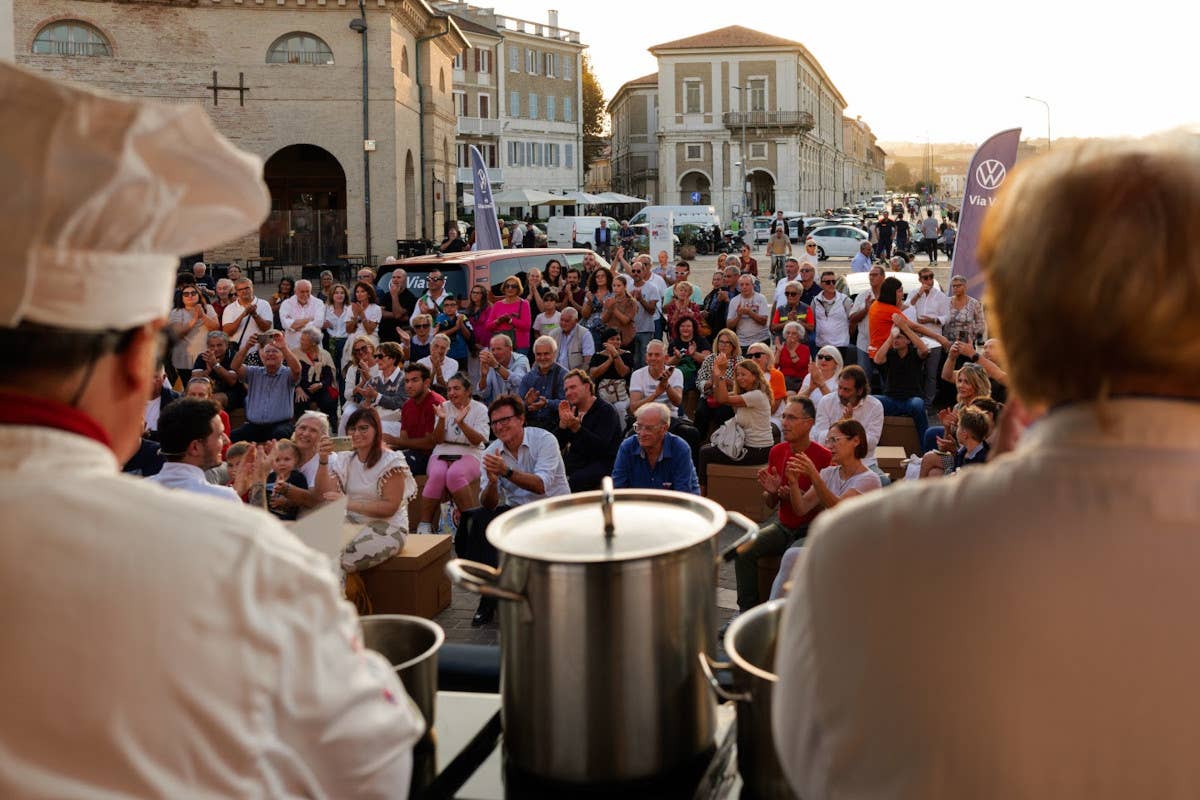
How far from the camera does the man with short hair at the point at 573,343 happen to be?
12766mm

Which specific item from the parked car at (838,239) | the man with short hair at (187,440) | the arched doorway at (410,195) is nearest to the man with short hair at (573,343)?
the man with short hair at (187,440)

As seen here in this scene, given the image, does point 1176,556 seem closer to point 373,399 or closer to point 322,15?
point 373,399

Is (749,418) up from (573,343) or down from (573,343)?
down

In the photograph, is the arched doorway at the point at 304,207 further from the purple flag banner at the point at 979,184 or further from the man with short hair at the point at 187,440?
the man with short hair at the point at 187,440

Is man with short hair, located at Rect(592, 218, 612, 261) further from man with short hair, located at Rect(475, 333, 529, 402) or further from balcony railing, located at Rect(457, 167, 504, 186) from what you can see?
man with short hair, located at Rect(475, 333, 529, 402)

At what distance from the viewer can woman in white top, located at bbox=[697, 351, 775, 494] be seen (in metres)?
9.14

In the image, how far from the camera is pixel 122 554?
1.36 metres

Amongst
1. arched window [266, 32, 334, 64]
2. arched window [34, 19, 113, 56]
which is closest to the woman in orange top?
arched window [266, 32, 334, 64]

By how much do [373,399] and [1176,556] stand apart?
922cm

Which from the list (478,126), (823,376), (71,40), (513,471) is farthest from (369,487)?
(478,126)

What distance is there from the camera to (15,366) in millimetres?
1416

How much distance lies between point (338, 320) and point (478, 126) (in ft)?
186

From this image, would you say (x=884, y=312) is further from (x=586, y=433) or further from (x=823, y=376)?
(x=586, y=433)

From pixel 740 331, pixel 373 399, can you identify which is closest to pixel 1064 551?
pixel 373 399
